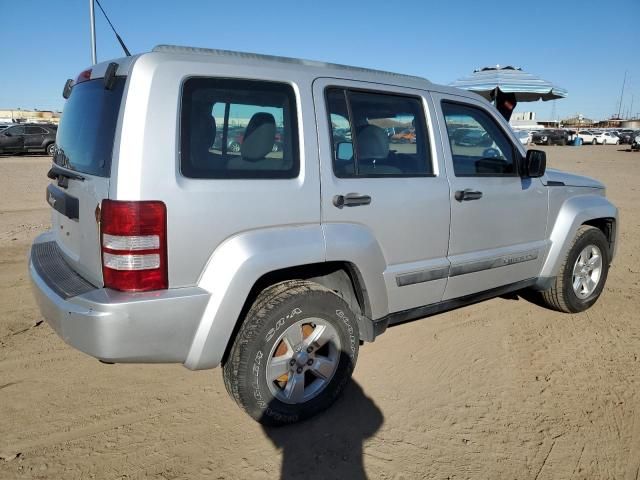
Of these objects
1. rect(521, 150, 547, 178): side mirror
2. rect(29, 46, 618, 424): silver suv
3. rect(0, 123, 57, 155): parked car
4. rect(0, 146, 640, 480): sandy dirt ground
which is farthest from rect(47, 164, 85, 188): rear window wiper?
rect(0, 123, 57, 155): parked car

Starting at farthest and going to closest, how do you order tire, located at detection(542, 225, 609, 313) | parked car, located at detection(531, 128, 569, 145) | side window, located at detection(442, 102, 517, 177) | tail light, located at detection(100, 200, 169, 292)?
parked car, located at detection(531, 128, 569, 145)
tire, located at detection(542, 225, 609, 313)
side window, located at detection(442, 102, 517, 177)
tail light, located at detection(100, 200, 169, 292)

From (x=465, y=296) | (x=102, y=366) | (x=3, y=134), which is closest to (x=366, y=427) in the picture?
(x=465, y=296)

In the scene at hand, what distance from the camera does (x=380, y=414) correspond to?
288 centimetres

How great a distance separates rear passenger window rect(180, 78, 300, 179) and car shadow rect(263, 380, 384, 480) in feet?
4.72

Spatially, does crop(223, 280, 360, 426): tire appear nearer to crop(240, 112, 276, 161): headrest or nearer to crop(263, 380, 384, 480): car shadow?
crop(263, 380, 384, 480): car shadow

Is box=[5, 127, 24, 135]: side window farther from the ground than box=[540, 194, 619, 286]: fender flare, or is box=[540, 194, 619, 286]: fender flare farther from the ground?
box=[5, 127, 24, 135]: side window

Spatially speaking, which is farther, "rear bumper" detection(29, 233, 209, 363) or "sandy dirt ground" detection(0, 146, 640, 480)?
"sandy dirt ground" detection(0, 146, 640, 480)

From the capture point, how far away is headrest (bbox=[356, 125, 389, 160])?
2.93 meters

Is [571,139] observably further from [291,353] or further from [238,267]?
[238,267]

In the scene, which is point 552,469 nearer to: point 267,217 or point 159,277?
point 267,217

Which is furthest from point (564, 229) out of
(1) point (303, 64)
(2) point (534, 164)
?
(1) point (303, 64)

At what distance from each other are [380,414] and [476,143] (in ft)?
6.83

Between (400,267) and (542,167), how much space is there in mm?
1460

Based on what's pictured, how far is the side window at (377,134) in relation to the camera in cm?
279
